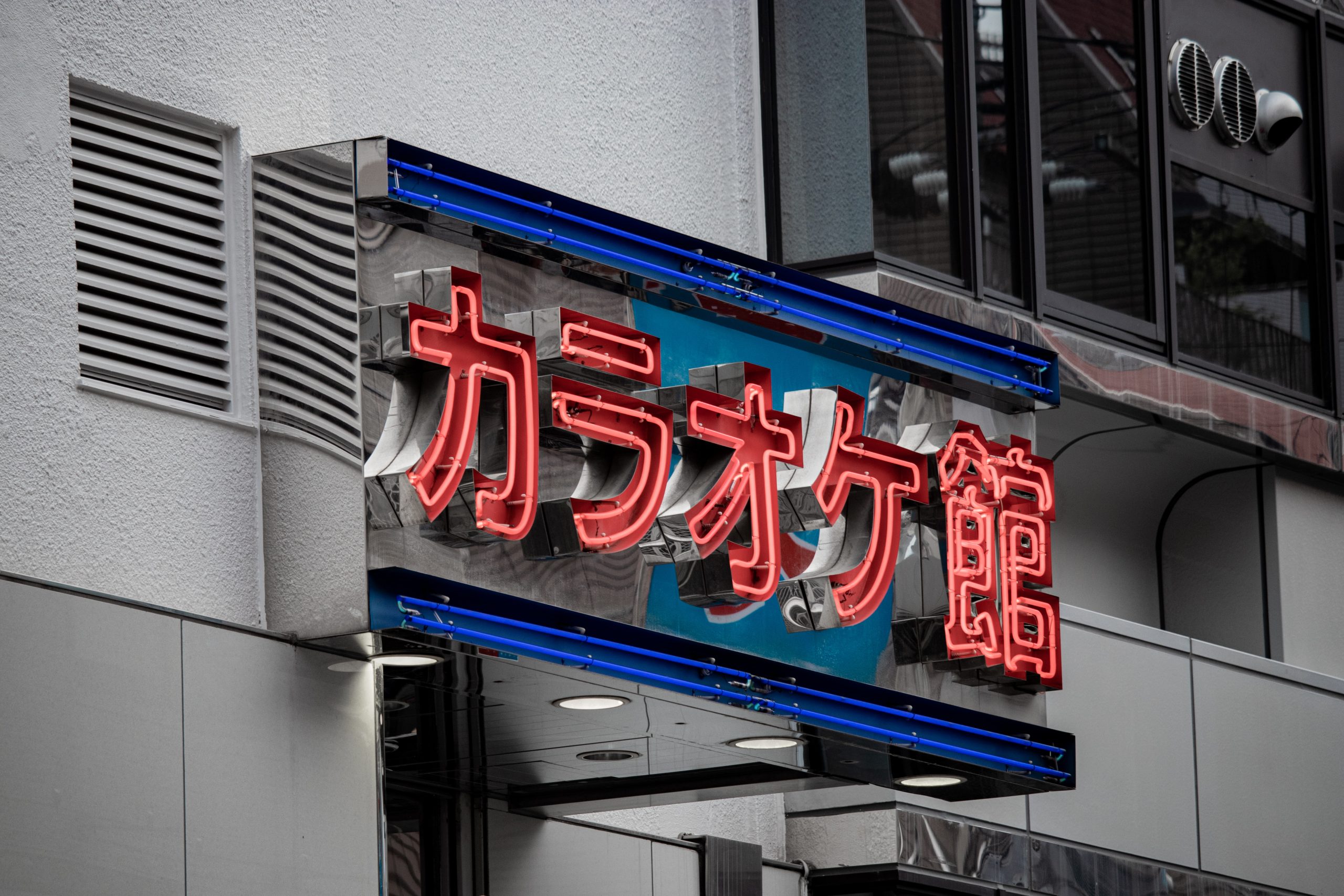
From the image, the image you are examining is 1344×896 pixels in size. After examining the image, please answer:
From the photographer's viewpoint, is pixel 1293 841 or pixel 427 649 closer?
pixel 427 649


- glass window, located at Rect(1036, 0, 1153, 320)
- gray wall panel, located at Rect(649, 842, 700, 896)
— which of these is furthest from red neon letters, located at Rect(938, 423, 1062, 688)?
glass window, located at Rect(1036, 0, 1153, 320)

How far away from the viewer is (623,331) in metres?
9.88

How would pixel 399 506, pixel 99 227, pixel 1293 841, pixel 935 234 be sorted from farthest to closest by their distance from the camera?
pixel 1293 841 → pixel 935 234 → pixel 99 227 → pixel 399 506

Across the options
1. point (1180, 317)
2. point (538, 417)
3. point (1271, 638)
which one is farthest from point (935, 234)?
point (538, 417)

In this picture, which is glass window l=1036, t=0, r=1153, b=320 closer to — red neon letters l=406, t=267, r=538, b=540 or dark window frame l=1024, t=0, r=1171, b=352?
dark window frame l=1024, t=0, r=1171, b=352

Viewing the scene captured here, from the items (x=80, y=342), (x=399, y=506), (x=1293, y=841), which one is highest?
(x=80, y=342)

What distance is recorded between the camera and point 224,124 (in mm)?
9641

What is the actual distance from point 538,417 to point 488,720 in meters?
1.47

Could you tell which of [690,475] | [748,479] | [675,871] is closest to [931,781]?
[675,871]

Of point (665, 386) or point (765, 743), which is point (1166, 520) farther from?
point (665, 386)

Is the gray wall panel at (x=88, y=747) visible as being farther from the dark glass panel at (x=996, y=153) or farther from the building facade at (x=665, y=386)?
the dark glass panel at (x=996, y=153)

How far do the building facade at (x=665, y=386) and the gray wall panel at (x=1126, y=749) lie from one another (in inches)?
1.2

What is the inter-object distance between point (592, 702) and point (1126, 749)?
19.4 ft

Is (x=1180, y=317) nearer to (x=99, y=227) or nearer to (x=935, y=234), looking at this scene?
(x=935, y=234)
